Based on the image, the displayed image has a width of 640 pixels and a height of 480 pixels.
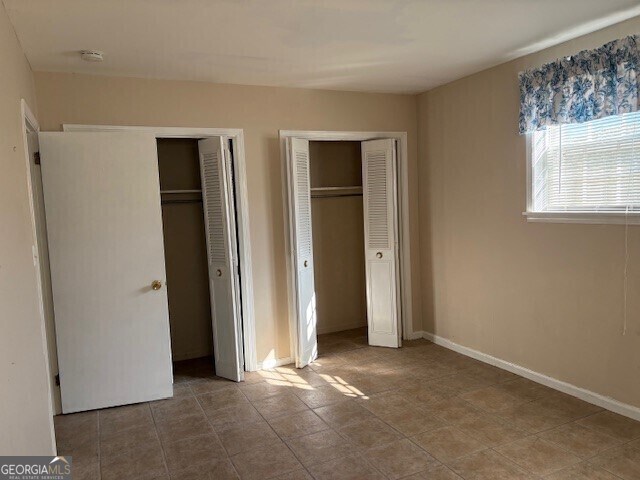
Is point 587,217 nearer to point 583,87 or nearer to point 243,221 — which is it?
point 583,87

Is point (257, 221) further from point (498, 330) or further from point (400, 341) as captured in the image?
point (498, 330)

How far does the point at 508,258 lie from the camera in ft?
12.3

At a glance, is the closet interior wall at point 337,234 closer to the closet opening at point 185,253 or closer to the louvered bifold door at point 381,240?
Answer: the louvered bifold door at point 381,240

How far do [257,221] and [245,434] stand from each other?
5.70 feet

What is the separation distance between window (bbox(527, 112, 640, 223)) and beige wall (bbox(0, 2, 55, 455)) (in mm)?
3212

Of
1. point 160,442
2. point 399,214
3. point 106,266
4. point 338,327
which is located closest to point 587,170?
point 399,214

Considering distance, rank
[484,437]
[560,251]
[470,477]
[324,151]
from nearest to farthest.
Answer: [470,477] → [484,437] → [560,251] → [324,151]

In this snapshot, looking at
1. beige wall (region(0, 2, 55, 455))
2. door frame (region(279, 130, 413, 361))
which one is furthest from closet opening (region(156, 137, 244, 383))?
beige wall (region(0, 2, 55, 455))

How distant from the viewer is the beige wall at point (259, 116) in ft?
11.4

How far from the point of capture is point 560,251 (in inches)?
131

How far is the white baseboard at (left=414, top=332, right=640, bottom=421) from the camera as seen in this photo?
3.02 metres

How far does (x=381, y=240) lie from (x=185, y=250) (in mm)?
1866

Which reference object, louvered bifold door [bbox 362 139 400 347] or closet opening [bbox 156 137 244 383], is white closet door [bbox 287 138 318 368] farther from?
louvered bifold door [bbox 362 139 400 347]

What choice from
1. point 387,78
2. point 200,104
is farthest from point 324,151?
point 200,104
